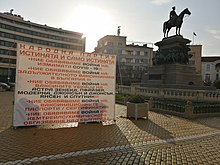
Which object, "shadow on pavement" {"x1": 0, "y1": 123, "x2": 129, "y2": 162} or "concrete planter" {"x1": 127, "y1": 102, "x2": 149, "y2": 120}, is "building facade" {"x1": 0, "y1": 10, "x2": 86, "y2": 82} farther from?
"shadow on pavement" {"x1": 0, "y1": 123, "x2": 129, "y2": 162}

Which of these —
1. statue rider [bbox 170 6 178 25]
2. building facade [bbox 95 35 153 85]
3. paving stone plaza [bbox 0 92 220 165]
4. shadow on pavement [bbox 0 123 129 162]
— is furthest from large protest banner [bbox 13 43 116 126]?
building facade [bbox 95 35 153 85]

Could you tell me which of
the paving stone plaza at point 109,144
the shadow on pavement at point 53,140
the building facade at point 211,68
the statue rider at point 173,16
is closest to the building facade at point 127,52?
the building facade at point 211,68

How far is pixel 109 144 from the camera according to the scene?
643 centimetres

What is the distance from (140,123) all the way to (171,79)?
12.5 meters

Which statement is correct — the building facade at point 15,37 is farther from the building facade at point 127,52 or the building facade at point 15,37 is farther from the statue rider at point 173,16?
the statue rider at point 173,16

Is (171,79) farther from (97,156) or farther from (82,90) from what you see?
(97,156)

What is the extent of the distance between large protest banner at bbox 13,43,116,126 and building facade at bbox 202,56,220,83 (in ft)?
263

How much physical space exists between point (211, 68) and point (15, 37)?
7463 centimetres

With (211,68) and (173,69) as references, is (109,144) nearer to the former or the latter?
(173,69)

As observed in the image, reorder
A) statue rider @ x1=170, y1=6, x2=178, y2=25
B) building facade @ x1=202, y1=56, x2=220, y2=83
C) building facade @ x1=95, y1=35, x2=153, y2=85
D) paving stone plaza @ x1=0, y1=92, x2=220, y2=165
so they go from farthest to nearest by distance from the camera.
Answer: building facade @ x1=202, y1=56, x2=220, y2=83
building facade @ x1=95, y1=35, x2=153, y2=85
statue rider @ x1=170, y1=6, x2=178, y2=25
paving stone plaza @ x1=0, y1=92, x2=220, y2=165

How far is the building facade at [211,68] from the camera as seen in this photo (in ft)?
267

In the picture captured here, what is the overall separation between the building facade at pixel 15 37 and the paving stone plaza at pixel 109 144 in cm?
5785

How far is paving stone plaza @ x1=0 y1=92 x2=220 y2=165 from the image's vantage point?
523 cm

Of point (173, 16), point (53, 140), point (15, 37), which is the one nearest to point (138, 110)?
point (53, 140)
